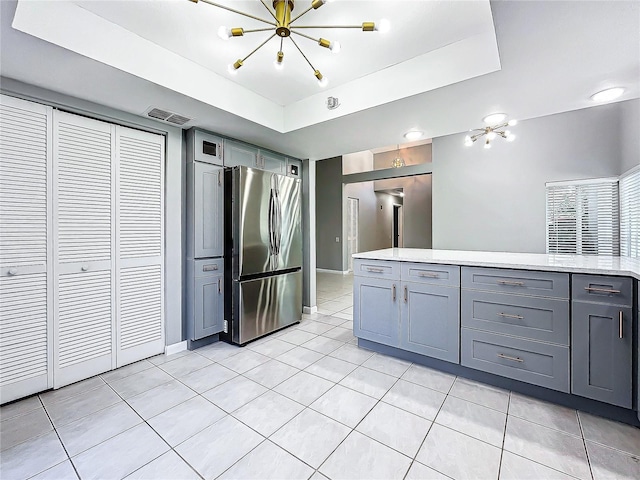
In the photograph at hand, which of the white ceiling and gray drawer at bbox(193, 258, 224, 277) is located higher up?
the white ceiling

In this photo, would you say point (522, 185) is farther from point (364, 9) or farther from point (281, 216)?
point (364, 9)

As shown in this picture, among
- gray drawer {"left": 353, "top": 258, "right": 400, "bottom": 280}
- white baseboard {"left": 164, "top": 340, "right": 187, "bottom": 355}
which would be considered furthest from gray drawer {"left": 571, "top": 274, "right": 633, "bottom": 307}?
white baseboard {"left": 164, "top": 340, "right": 187, "bottom": 355}

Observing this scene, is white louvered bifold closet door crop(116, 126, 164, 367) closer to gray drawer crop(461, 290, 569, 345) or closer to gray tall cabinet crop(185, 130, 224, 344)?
gray tall cabinet crop(185, 130, 224, 344)

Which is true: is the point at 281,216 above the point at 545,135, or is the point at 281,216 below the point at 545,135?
below

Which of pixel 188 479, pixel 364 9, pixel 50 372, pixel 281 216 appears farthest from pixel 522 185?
pixel 50 372

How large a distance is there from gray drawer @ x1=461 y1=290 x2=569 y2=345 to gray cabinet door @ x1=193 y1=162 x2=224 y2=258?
2.51m

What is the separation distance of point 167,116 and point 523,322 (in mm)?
3432

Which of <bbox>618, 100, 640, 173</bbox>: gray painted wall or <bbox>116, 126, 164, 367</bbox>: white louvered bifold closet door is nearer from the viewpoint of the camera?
<bbox>116, 126, 164, 367</bbox>: white louvered bifold closet door

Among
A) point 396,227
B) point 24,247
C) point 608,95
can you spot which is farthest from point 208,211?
point 396,227

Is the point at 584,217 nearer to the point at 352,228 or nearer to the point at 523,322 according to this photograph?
the point at 523,322

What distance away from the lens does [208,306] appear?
10.2 feet

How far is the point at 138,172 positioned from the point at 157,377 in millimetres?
1855

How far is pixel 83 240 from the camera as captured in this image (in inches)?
94.6

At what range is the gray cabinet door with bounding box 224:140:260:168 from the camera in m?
3.29
